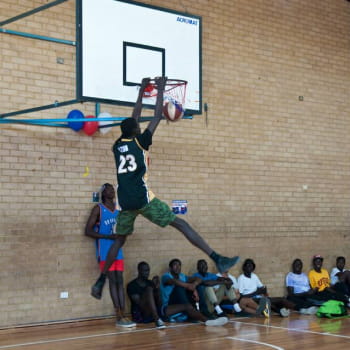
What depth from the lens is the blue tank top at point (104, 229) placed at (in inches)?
403

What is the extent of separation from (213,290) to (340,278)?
3236 mm

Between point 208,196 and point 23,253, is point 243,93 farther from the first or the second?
point 23,253

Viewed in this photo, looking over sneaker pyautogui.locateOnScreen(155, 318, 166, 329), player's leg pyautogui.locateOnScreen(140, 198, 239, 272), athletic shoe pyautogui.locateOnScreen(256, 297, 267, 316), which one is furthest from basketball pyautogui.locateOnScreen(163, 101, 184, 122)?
athletic shoe pyautogui.locateOnScreen(256, 297, 267, 316)

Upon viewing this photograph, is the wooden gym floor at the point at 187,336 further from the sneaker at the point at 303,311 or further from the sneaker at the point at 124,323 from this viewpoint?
the sneaker at the point at 303,311

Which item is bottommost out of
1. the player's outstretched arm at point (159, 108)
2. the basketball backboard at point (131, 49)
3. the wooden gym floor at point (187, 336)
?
the wooden gym floor at point (187, 336)

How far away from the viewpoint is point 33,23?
32.7 ft

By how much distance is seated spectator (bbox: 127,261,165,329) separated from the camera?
993cm

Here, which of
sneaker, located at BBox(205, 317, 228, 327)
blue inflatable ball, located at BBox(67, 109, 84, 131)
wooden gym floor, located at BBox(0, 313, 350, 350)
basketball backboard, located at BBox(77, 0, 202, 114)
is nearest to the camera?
wooden gym floor, located at BBox(0, 313, 350, 350)

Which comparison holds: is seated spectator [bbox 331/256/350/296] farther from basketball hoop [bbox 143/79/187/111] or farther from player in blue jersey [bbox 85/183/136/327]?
basketball hoop [bbox 143/79/187/111]

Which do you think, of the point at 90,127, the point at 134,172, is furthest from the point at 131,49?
the point at 134,172

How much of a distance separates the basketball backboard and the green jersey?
4.35ft

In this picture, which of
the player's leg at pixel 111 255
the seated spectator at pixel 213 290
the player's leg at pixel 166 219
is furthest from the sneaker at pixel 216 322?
Answer: the player's leg at pixel 166 219

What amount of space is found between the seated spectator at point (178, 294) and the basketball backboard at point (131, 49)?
2660 mm

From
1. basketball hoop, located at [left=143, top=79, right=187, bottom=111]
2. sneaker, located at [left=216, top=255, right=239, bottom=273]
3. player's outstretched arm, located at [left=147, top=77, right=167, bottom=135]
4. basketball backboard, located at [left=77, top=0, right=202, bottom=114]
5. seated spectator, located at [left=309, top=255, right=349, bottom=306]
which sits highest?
basketball backboard, located at [left=77, top=0, right=202, bottom=114]
